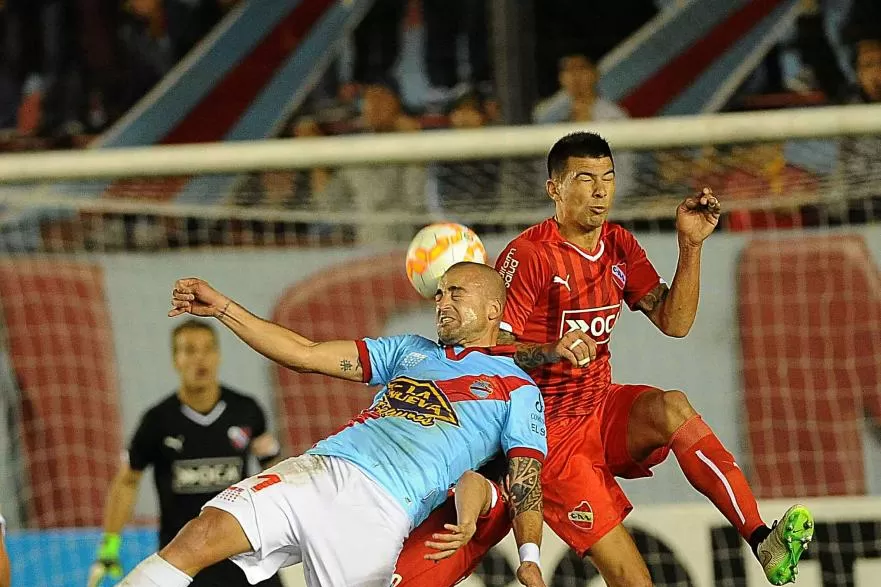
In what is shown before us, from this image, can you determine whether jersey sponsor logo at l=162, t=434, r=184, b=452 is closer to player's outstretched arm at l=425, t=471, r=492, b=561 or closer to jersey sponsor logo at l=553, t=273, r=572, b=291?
player's outstretched arm at l=425, t=471, r=492, b=561

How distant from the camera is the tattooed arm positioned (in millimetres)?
4938

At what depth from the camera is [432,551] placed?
18.2ft

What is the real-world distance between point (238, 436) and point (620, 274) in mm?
2756

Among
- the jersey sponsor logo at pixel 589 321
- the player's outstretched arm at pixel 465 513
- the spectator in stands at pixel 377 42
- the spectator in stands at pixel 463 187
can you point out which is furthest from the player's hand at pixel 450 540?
the spectator in stands at pixel 377 42

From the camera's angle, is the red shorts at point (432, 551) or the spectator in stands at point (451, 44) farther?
the spectator in stands at point (451, 44)

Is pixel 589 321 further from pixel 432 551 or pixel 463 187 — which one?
pixel 463 187

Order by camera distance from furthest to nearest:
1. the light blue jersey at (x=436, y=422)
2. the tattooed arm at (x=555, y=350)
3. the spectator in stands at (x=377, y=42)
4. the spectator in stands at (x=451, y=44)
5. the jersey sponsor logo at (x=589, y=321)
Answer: the spectator in stands at (x=377, y=42) < the spectator in stands at (x=451, y=44) < the jersey sponsor logo at (x=589, y=321) < the light blue jersey at (x=436, y=422) < the tattooed arm at (x=555, y=350)

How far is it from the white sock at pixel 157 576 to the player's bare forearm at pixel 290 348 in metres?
0.83

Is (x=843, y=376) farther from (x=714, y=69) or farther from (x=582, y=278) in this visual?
(x=582, y=278)

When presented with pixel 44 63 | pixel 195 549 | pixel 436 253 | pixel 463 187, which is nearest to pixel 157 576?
pixel 195 549

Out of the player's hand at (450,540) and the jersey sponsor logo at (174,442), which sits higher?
the jersey sponsor logo at (174,442)

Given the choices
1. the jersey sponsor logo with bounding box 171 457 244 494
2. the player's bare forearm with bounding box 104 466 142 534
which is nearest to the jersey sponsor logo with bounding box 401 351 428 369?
the jersey sponsor logo with bounding box 171 457 244 494

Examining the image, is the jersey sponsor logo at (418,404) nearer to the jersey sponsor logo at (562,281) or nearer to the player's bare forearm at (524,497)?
the player's bare forearm at (524,497)

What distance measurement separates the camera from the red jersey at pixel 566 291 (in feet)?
18.0
